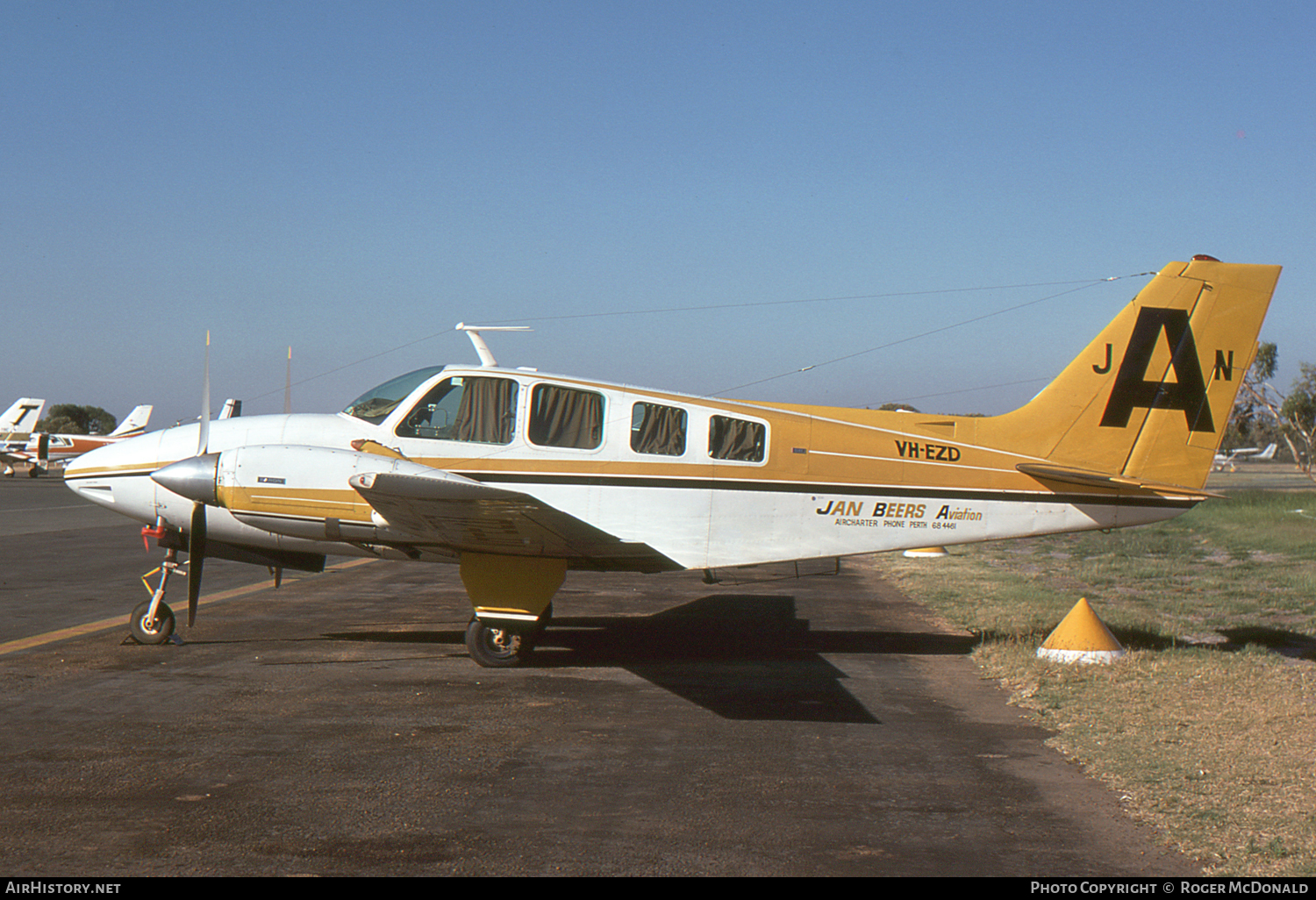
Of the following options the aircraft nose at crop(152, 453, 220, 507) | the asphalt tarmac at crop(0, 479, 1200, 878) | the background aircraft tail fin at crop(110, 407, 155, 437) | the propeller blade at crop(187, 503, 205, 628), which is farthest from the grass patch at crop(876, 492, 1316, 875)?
the background aircraft tail fin at crop(110, 407, 155, 437)

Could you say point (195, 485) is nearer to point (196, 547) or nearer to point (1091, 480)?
point (196, 547)

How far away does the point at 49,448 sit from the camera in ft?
190

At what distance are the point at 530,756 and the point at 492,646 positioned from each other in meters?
3.14

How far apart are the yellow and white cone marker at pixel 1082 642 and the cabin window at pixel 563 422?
5135mm

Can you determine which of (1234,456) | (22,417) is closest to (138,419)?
(22,417)

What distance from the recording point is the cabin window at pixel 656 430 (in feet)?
32.4

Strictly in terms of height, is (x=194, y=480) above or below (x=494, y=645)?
Result: above

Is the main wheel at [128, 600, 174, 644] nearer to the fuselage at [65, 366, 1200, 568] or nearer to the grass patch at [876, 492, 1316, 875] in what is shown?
the fuselage at [65, 366, 1200, 568]

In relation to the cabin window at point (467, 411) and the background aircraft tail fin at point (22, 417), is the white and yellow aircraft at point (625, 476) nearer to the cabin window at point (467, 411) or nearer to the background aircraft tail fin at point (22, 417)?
the cabin window at point (467, 411)

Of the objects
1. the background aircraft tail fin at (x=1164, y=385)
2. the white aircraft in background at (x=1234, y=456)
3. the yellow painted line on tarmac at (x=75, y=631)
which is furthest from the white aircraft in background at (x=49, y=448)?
the white aircraft in background at (x=1234, y=456)

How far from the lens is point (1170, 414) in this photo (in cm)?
1077

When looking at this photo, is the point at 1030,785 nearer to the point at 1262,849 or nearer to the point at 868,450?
the point at 1262,849

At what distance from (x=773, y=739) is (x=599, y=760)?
1.42 meters

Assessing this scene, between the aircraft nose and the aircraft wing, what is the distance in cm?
179
